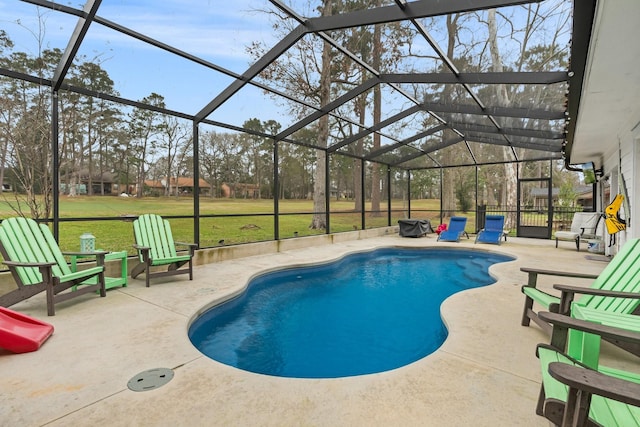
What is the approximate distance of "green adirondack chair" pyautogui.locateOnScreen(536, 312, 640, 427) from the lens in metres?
1.04

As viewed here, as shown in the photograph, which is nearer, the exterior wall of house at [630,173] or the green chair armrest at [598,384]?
the green chair armrest at [598,384]

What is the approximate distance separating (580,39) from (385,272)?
5.40 metres

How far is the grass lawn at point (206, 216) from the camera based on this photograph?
24.6ft

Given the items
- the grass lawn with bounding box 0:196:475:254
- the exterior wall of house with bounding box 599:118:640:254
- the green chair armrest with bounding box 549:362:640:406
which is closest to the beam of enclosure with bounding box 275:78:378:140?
the grass lawn with bounding box 0:196:475:254

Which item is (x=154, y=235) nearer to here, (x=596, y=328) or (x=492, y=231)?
(x=596, y=328)

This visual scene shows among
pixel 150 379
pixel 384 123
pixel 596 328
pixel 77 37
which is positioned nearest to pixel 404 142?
pixel 384 123

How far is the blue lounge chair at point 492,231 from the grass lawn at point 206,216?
3.66m

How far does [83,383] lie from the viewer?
7.03ft

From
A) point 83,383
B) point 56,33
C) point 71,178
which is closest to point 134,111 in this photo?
point 71,178

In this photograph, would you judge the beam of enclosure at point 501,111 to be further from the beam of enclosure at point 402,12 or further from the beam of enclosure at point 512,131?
the beam of enclosure at point 402,12

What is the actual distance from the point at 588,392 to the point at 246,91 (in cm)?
603

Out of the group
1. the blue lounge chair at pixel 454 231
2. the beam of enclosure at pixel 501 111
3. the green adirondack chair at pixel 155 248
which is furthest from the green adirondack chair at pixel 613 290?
the blue lounge chair at pixel 454 231

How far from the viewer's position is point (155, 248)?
5055mm

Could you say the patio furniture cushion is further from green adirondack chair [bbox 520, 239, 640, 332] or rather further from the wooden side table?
the wooden side table
